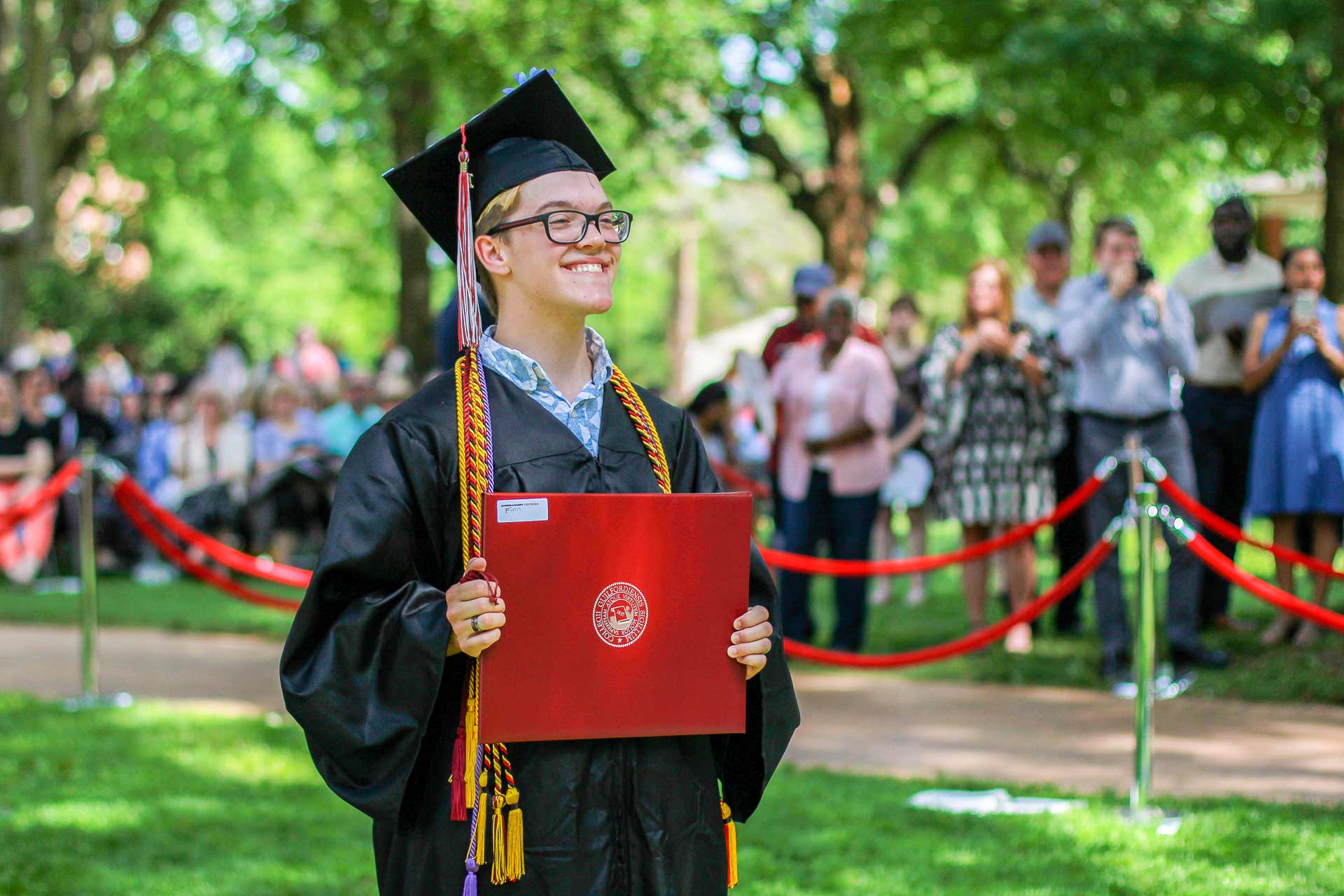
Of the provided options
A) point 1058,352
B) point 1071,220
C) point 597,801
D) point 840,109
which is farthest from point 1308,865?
point 1071,220

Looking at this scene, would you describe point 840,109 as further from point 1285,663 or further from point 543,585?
point 543,585

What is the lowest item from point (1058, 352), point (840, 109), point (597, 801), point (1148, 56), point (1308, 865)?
point (1308, 865)

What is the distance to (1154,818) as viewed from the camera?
5.61 m

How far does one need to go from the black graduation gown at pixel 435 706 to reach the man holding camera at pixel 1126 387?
515cm

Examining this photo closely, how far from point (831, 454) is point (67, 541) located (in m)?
7.94

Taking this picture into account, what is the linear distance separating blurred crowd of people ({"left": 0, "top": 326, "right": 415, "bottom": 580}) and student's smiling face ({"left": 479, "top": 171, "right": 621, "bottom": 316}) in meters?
9.60

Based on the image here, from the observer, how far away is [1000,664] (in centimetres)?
848

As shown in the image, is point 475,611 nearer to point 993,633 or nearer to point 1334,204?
point 993,633

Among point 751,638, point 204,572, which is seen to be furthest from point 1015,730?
point 751,638

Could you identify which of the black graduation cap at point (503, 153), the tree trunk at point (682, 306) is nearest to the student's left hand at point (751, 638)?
the black graduation cap at point (503, 153)

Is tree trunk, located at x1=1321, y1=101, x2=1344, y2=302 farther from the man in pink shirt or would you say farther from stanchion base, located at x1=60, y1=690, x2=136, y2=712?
stanchion base, located at x1=60, y1=690, x2=136, y2=712

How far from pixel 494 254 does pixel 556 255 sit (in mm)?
158

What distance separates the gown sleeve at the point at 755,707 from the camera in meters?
3.24

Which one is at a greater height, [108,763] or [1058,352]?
[1058,352]
